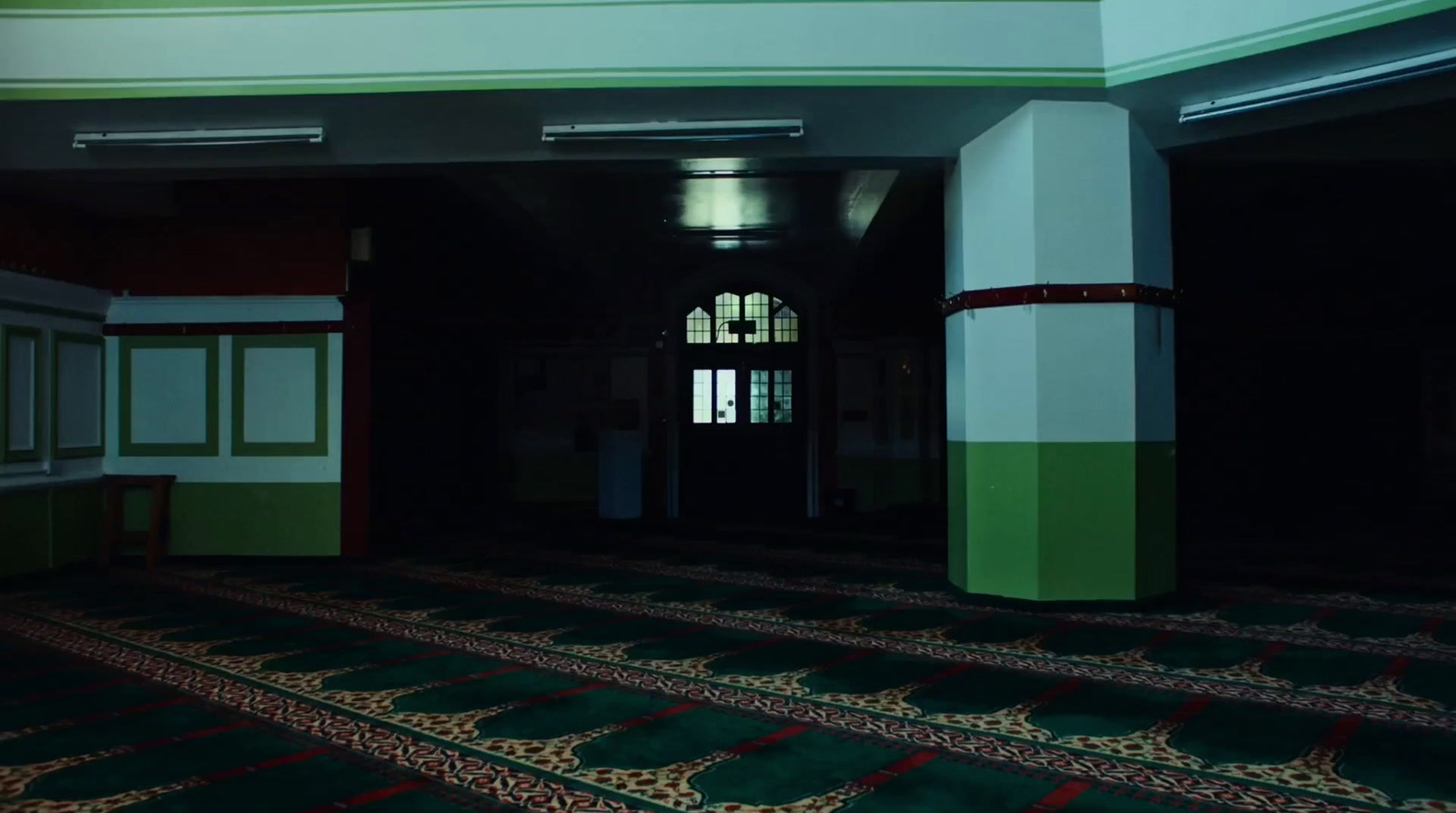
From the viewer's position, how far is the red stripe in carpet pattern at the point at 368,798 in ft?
8.70

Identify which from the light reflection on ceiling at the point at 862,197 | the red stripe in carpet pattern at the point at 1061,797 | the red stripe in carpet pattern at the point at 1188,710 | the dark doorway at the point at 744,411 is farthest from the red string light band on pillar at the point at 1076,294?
the dark doorway at the point at 744,411

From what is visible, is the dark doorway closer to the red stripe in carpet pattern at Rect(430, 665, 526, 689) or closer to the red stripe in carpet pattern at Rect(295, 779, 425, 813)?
the red stripe in carpet pattern at Rect(430, 665, 526, 689)

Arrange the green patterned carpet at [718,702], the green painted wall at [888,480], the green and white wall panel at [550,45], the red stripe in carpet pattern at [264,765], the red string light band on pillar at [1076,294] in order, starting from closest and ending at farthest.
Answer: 1. the green patterned carpet at [718,702]
2. the red stripe in carpet pattern at [264,765]
3. the green and white wall panel at [550,45]
4. the red string light band on pillar at [1076,294]
5. the green painted wall at [888,480]

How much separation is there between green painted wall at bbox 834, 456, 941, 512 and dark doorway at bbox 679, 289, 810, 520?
0.82 m

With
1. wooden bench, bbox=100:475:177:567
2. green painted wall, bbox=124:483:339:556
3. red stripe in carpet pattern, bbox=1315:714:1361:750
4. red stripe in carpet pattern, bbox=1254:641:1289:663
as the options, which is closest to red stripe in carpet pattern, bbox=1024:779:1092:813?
red stripe in carpet pattern, bbox=1315:714:1361:750

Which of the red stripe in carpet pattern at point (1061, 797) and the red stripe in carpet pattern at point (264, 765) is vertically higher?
the red stripe in carpet pattern at point (264, 765)

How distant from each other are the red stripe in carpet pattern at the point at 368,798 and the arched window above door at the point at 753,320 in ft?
30.6

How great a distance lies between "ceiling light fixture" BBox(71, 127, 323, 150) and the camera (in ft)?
18.4

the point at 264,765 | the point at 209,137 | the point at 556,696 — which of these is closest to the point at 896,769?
the point at 556,696

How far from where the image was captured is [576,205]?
8.49 metres

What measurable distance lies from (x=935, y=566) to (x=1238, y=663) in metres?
3.08

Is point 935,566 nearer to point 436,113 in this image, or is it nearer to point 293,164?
point 436,113

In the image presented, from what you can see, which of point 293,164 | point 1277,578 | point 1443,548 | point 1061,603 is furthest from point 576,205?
point 1443,548

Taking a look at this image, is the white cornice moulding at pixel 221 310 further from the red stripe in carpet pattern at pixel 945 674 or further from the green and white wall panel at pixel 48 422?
the red stripe in carpet pattern at pixel 945 674
